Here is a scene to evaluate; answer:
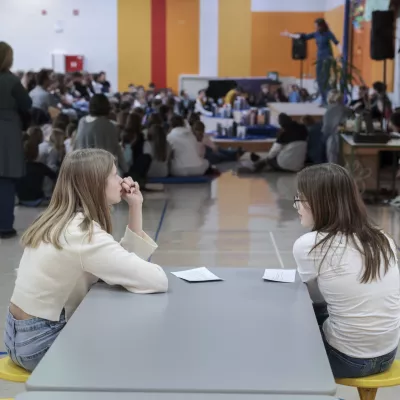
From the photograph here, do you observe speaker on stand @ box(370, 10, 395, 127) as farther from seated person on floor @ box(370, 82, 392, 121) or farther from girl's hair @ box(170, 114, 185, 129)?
girl's hair @ box(170, 114, 185, 129)

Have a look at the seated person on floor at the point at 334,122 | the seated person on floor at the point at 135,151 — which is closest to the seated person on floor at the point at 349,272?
the seated person on floor at the point at 135,151

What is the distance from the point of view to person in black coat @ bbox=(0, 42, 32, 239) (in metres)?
5.80

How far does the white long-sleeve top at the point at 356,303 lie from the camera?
2.40 metres

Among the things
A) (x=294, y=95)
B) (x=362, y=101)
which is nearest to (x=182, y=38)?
(x=294, y=95)

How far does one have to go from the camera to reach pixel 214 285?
2.56m

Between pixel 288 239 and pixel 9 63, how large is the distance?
248cm

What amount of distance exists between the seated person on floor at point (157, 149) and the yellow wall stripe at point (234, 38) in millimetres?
9777

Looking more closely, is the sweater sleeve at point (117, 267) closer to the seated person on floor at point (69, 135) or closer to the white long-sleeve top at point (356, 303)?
the white long-sleeve top at point (356, 303)

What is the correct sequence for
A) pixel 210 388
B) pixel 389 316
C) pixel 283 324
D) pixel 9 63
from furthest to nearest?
pixel 9 63 → pixel 389 316 → pixel 283 324 → pixel 210 388

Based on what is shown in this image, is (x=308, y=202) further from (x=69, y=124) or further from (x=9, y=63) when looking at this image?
(x=69, y=124)

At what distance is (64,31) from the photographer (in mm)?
18875

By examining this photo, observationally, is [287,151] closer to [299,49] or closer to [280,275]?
[299,49]

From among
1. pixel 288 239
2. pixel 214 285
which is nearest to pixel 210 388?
pixel 214 285

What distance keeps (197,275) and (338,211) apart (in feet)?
1.72
